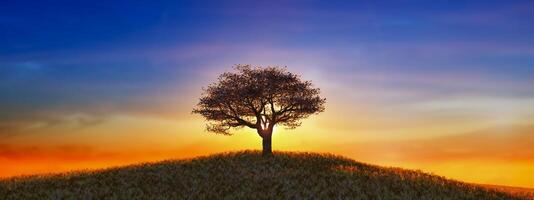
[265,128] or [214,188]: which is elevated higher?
[265,128]

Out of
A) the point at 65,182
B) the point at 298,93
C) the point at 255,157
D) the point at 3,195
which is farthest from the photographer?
the point at 298,93

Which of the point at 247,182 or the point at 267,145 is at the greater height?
the point at 267,145

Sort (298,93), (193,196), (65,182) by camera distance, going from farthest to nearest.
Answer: (298,93) → (65,182) → (193,196)

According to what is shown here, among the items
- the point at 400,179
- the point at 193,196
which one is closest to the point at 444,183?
the point at 400,179

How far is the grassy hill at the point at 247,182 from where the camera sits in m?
38.2

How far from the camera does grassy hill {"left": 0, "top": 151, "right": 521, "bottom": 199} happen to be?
3825cm

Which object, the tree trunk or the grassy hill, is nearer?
the grassy hill

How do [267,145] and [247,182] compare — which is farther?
[267,145]

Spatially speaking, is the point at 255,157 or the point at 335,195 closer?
the point at 335,195

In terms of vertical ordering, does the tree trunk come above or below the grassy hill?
above

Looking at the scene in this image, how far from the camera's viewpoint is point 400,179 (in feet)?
145

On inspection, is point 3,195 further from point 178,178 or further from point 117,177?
point 178,178

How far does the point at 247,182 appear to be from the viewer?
135 ft

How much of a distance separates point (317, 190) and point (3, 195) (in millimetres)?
18224
